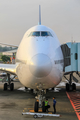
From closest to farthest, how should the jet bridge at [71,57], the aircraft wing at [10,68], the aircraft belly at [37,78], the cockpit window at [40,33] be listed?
the aircraft belly at [37,78]
the cockpit window at [40,33]
the jet bridge at [71,57]
the aircraft wing at [10,68]

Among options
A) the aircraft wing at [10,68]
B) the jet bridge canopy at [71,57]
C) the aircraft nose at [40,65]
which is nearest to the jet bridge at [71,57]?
the jet bridge canopy at [71,57]

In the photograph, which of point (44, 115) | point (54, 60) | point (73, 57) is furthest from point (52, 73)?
point (73, 57)

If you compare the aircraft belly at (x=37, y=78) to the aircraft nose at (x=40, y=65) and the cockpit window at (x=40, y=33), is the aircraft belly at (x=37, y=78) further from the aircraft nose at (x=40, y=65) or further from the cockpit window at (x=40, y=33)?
the cockpit window at (x=40, y=33)

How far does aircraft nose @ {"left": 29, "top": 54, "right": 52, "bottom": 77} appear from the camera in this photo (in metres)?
8.09

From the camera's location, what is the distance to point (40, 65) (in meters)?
8.05

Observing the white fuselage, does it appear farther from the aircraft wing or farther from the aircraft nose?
the aircraft wing

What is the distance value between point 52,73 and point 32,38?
3246 mm

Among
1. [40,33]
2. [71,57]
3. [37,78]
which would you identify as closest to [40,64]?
[37,78]

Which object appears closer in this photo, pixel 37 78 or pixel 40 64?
pixel 40 64

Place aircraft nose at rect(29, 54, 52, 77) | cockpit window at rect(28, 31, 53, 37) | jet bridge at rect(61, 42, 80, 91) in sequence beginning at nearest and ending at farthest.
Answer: aircraft nose at rect(29, 54, 52, 77), cockpit window at rect(28, 31, 53, 37), jet bridge at rect(61, 42, 80, 91)

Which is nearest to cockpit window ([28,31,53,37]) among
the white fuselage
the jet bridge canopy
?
the white fuselage

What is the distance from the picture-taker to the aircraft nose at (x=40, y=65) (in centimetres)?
809

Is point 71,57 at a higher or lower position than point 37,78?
higher

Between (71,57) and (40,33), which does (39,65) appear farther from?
(71,57)
